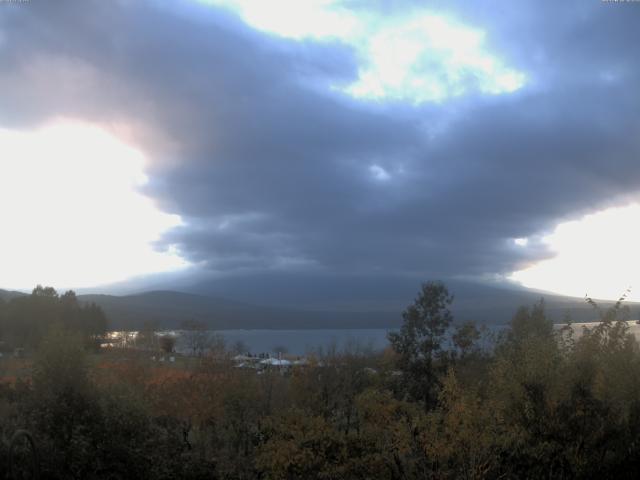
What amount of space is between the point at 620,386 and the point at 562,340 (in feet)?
9.20

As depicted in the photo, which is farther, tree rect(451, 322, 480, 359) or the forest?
tree rect(451, 322, 480, 359)

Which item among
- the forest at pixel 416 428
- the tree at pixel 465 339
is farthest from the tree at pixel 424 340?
the forest at pixel 416 428

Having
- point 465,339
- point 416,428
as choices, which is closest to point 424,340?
point 465,339

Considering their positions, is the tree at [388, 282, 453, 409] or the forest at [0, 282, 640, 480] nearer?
the forest at [0, 282, 640, 480]

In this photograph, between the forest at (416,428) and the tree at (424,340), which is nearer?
the forest at (416,428)

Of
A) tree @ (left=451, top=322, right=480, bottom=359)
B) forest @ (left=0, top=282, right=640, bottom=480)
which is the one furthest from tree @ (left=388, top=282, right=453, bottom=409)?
forest @ (left=0, top=282, right=640, bottom=480)

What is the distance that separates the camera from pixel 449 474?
12258 mm

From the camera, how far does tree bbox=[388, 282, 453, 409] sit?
33312 millimetres

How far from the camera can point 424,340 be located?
33.8 meters

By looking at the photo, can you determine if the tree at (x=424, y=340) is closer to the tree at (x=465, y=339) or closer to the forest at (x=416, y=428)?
the tree at (x=465, y=339)

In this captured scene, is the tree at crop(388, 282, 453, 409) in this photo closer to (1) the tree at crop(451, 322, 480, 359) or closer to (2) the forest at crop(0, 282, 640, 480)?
(1) the tree at crop(451, 322, 480, 359)

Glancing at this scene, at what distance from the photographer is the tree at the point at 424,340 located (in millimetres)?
33312

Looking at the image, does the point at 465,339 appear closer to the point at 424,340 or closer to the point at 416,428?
the point at 424,340

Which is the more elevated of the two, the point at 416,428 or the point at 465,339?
the point at 465,339
